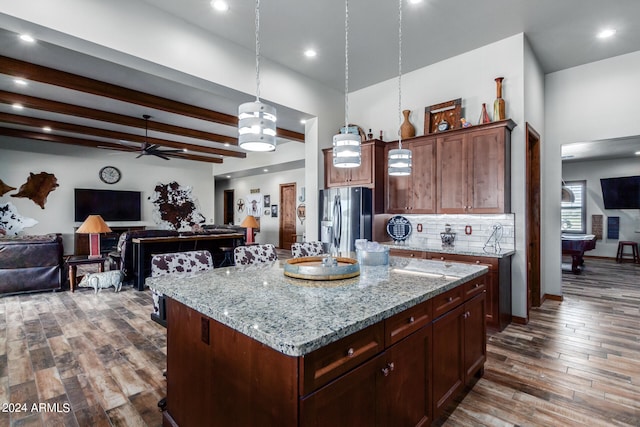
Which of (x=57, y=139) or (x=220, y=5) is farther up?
(x=220, y=5)

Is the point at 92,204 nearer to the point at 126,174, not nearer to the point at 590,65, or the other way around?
the point at 126,174

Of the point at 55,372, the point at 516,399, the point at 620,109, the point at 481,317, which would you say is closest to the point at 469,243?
the point at 481,317

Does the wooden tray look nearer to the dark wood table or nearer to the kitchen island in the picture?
the kitchen island

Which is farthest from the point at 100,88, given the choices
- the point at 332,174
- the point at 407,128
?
the point at 407,128

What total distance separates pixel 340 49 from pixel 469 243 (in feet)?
9.68

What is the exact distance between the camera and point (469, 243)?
407 cm

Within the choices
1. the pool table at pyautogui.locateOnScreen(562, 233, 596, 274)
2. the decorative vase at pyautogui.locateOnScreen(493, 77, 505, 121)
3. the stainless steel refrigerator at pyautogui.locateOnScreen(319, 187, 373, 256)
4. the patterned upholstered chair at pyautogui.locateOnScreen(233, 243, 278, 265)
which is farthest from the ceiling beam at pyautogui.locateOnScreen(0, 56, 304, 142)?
the pool table at pyautogui.locateOnScreen(562, 233, 596, 274)

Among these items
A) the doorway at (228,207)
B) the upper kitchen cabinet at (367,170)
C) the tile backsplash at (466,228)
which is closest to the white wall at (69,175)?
the doorway at (228,207)

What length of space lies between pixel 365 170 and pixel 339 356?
362 centimetres

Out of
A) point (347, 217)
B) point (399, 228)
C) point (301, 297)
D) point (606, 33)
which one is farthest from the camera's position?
point (399, 228)

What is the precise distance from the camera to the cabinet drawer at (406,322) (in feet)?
4.63

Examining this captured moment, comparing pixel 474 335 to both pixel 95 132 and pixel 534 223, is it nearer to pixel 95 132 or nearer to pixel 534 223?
pixel 534 223

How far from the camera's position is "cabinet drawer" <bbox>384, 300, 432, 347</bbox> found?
4.63 ft

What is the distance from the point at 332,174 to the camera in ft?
16.1
